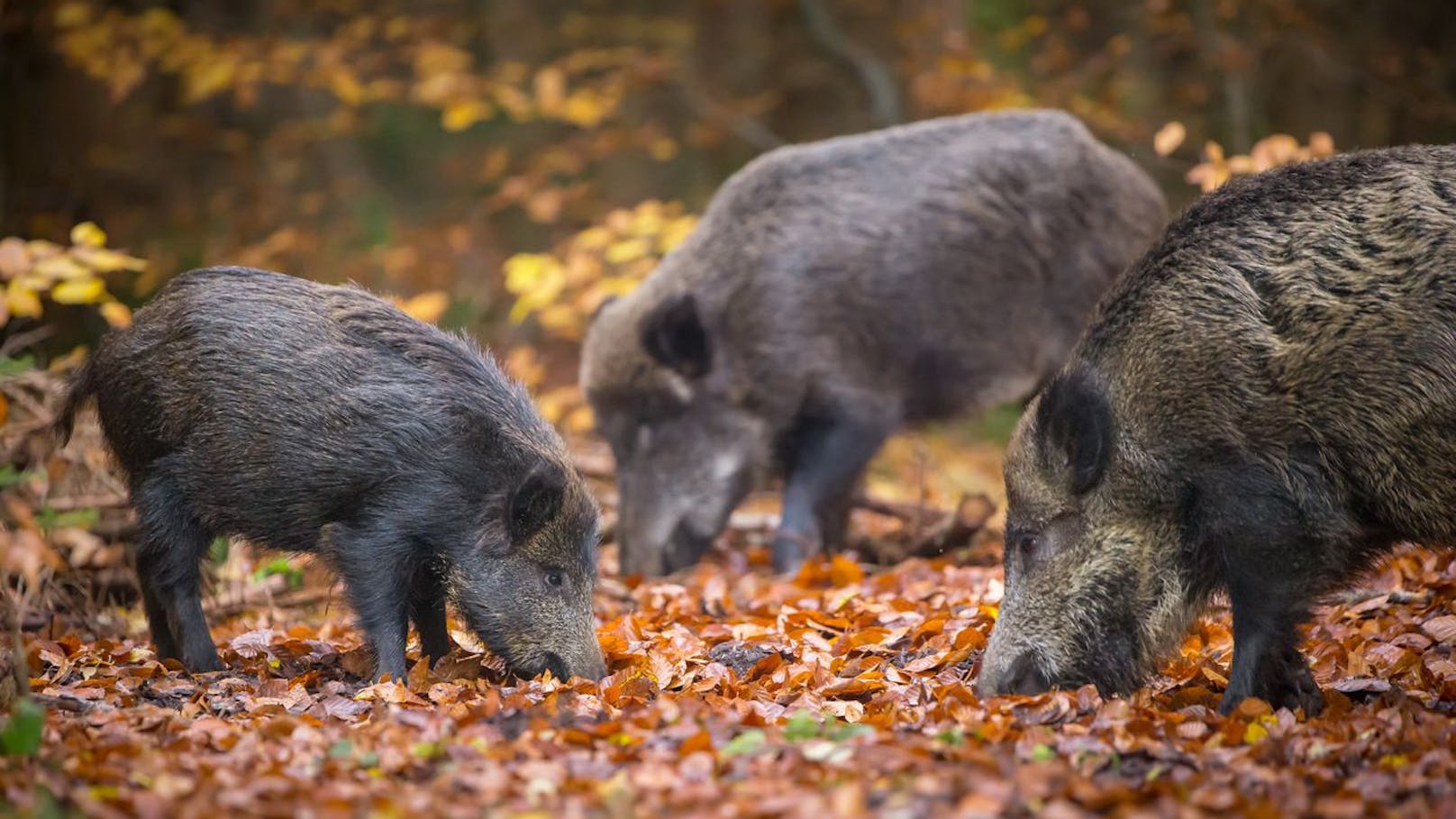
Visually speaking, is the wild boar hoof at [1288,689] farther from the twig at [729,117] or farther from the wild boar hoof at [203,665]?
the twig at [729,117]

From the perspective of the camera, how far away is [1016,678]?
15.1ft

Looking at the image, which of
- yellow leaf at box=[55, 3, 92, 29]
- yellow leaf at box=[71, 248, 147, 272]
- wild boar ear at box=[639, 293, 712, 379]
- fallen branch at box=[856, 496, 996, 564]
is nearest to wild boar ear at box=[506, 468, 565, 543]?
yellow leaf at box=[71, 248, 147, 272]

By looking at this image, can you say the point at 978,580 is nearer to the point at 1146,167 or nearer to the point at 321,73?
the point at 321,73

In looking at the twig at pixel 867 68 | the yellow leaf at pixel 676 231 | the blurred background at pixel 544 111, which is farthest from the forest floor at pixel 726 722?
the twig at pixel 867 68

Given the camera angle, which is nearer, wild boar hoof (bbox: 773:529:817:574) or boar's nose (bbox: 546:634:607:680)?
boar's nose (bbox: 546:634:607:680)

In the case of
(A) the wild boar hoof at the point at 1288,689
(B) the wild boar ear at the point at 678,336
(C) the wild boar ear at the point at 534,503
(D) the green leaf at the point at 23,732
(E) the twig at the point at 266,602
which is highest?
(B) the wild boar ear at the point at 678,336

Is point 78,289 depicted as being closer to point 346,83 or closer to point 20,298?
point 20,298

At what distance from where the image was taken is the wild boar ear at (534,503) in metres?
5.00

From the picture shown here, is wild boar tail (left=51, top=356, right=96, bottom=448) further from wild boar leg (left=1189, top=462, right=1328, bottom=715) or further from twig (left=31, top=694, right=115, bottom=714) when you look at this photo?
wild boar leg (left=1189, top=462, right=1328, bottom=715)

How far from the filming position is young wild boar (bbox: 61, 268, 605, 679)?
4934 mm

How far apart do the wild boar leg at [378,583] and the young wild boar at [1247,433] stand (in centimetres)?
200

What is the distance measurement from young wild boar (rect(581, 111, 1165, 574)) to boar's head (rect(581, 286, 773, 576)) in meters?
0.01

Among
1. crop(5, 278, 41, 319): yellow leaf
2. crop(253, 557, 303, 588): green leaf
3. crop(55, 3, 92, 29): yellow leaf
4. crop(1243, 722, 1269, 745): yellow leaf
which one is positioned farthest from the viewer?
crop(55, 3, 92, 29): yellow leaf

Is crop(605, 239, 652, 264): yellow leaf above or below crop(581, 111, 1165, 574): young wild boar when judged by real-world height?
above
